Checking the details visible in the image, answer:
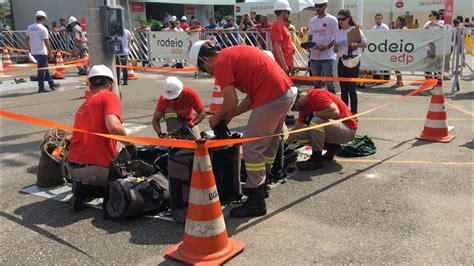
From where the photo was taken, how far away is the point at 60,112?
31.2 ft

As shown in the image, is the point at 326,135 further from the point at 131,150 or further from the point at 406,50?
the point at 406,50

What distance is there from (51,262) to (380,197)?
3004 millimetres

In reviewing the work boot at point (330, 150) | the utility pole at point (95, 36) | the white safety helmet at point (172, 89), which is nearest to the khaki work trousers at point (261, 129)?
the white safety helmet at point (172, 89)

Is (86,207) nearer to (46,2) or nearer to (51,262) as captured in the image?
(51,262)

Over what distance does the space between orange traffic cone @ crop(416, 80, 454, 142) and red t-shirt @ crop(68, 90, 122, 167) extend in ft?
14.4

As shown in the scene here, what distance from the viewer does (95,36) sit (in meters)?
5.41

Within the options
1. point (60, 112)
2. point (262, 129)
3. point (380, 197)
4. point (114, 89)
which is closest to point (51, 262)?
point (262, 129)

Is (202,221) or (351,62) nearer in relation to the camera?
(202,221)

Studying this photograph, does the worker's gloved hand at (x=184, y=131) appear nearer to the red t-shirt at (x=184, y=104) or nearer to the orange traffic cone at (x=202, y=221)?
the red t-shirt at (x=184, y=104)

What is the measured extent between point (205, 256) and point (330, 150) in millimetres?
2760

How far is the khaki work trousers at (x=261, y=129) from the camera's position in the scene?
13.3 ft

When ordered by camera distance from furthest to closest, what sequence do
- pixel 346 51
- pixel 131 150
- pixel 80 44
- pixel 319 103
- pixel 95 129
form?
pixel 80 44 < pixel 346 51 < pixel 319 103 < pixel 131 150 < pixel 95 129

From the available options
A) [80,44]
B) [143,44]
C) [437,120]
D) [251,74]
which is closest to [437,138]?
[437,120]

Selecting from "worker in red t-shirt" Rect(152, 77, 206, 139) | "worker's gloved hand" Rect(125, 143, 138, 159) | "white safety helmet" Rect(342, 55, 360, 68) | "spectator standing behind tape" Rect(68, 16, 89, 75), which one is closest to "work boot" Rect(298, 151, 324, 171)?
"worker in red t-shirt" Rect(152, 77, 206, 139)
